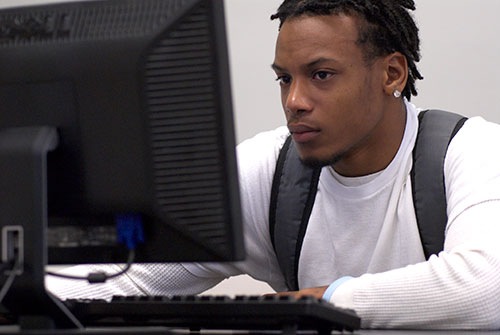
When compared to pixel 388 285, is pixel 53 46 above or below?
above

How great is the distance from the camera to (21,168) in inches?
31.3

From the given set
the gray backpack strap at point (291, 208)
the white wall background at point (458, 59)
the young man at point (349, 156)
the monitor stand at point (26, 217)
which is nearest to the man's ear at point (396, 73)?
the young man at point (349, 156)

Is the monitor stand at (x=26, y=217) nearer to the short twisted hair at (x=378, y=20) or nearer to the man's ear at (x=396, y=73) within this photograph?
the short twisted hair at (x=378, y=20)

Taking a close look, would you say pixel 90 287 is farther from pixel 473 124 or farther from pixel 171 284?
pixel 473 124

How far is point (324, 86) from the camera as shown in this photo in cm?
159

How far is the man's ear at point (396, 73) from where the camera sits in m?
1.73

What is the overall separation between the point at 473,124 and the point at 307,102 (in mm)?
353

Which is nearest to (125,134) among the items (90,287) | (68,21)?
(68,21)

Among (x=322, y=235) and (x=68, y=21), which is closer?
(x=68, y=21)

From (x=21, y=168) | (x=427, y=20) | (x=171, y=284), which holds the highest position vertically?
(x=427, y=20)

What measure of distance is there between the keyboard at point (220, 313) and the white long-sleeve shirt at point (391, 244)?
0.29m

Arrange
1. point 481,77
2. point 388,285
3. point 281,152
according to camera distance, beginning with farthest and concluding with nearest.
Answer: point 481,77 < point 281,152 < point 388,285

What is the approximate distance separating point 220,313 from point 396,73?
1039mm

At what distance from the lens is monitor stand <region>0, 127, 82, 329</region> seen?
0.78m
